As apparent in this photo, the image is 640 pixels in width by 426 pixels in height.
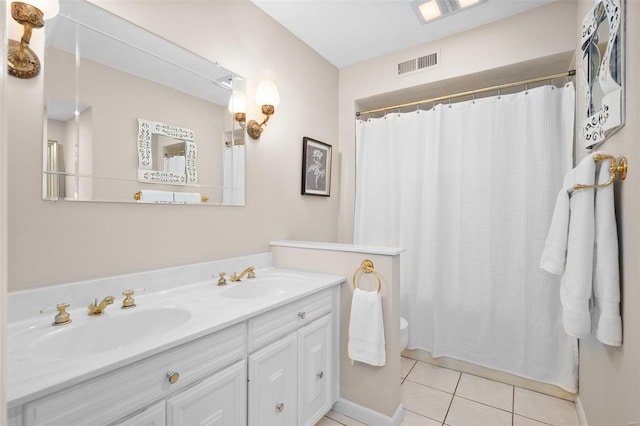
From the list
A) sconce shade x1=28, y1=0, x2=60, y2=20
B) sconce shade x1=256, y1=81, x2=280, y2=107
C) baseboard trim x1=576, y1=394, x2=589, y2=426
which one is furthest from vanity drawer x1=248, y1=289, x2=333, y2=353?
baseboard trim x1=576, y1=394, x2=589, y2=426

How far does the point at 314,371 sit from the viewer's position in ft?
5.16

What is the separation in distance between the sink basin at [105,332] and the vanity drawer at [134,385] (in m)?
0.10

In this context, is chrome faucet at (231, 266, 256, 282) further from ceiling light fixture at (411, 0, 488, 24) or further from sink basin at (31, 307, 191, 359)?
ceiling light fixture at (411, 0, 488, 24)

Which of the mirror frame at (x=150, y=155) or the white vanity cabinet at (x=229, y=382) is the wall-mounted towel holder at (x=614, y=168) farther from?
the mirror frame at (x=150, y=155)

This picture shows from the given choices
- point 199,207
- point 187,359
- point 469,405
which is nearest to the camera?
point 187,359

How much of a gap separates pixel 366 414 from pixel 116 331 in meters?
1.40

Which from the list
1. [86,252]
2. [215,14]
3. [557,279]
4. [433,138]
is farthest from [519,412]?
[215,14]

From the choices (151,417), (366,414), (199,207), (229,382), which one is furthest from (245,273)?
(366,414)

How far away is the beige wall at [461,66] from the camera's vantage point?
6.64ft

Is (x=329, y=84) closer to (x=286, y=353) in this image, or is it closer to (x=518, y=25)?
(x=518, y=25)

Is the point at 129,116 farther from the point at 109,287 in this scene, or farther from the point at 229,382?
the point at 229,382

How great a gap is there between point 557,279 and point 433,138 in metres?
1.33

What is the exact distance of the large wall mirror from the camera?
1184 mm

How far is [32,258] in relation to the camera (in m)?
1.10
